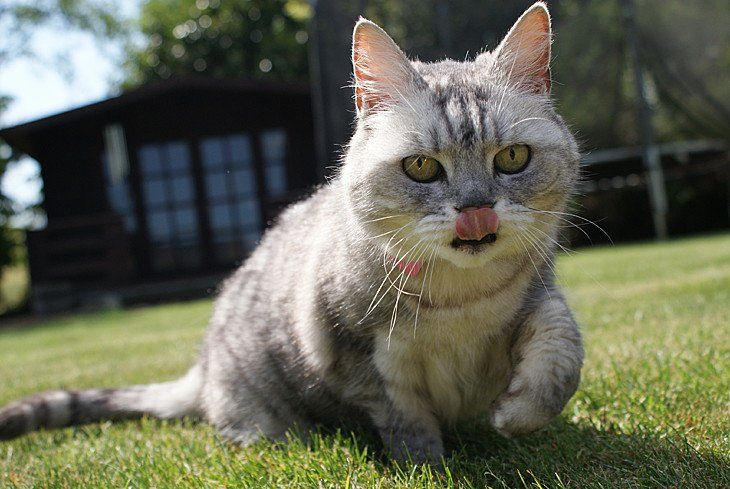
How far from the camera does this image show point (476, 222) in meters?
1.56

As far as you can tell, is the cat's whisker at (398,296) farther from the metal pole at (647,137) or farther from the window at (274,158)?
the window at (274,158)

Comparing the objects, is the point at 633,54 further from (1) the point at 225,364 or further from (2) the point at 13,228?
(2) the point at 13,228

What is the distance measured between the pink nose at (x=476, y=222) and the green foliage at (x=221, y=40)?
2016 cm

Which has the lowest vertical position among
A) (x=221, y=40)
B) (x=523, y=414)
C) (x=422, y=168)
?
(x=523, y=414)

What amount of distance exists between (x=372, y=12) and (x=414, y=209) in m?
5.62

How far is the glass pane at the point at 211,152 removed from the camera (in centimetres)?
1190

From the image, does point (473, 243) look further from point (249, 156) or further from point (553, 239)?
point (249, 156)

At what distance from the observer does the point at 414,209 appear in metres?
1.70

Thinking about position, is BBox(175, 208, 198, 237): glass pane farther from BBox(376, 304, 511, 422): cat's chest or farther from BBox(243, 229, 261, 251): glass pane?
BBox(376, 304, 511, 422): cat's chest

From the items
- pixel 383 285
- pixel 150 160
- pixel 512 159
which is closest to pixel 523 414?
pixel 383 285

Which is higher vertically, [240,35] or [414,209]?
[240,35]

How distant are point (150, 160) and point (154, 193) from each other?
0.59 meters

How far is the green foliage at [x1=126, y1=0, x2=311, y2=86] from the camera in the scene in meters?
21.3

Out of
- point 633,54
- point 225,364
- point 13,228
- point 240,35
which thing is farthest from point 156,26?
point 225,364
